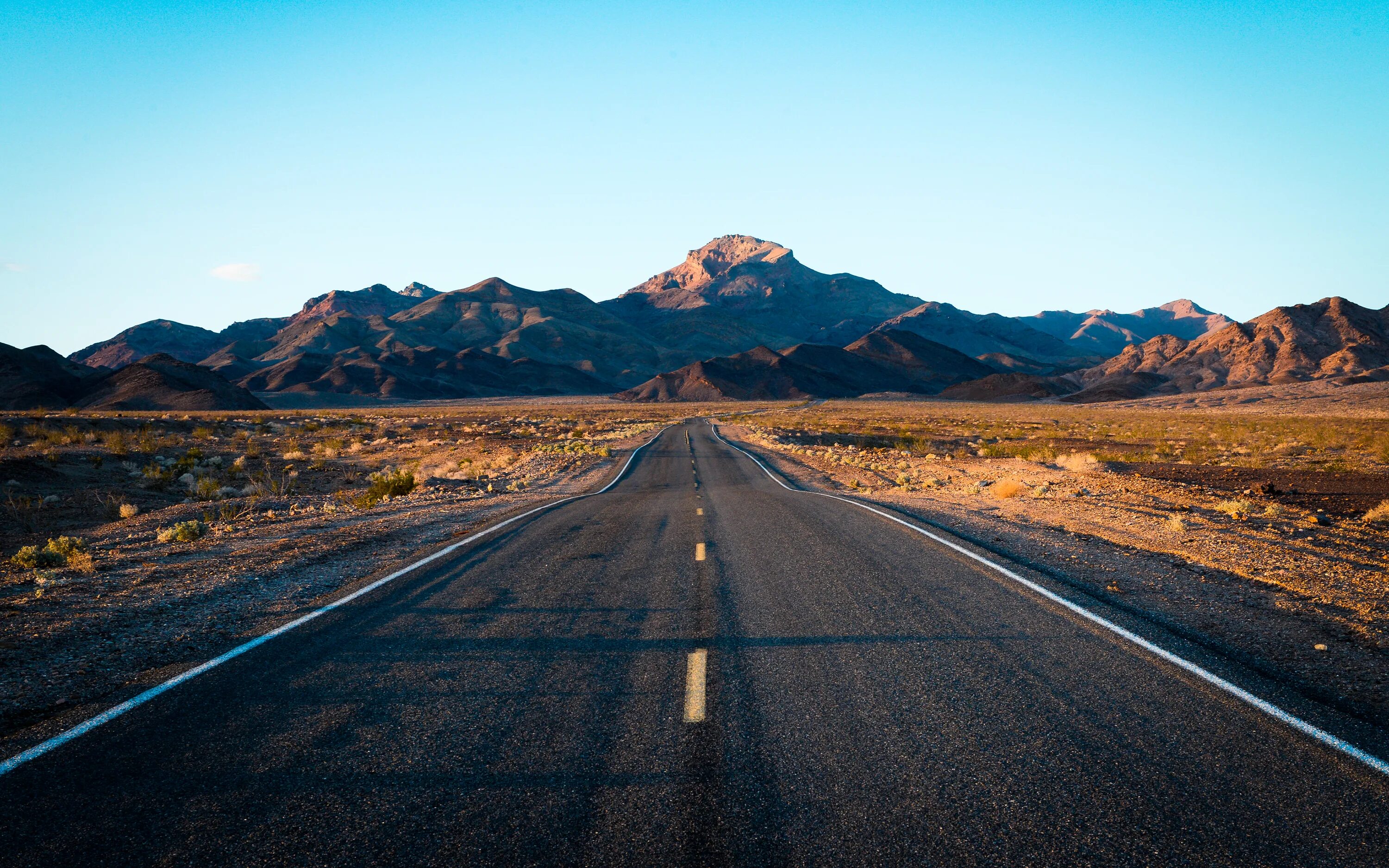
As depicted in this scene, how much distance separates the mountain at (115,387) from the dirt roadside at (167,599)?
356 feet

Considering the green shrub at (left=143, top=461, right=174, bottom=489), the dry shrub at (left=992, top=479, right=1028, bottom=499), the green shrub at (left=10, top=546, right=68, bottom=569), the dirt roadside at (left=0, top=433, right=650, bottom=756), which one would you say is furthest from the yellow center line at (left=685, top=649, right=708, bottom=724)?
the green shrub at (left=143, top=461, right=174, bottom=489)

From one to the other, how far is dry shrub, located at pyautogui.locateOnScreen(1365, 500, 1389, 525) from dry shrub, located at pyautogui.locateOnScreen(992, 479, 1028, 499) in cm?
655

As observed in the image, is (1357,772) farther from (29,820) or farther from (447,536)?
(447,536)

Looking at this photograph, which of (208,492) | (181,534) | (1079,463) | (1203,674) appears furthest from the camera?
(1079,463)

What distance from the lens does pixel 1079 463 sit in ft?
84.5

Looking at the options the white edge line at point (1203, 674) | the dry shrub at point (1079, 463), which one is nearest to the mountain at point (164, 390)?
the dry shrub at point (1079, 463)

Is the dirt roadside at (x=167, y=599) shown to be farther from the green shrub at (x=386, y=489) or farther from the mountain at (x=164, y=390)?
the mountain at (x=164, y=390)

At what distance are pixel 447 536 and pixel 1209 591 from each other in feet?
35.2

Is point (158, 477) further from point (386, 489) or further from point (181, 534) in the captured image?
point (181, 534)

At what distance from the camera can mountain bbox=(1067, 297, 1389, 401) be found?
109062 mm

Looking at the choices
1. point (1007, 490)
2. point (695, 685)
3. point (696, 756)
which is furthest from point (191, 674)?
point (1007, 490)

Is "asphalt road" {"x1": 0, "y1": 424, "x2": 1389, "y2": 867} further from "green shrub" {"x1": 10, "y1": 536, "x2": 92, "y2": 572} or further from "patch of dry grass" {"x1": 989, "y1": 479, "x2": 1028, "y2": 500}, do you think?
"patch of dry grass" {"x1": 989, "y1": 479, "x2": 1028, "y2": 500}

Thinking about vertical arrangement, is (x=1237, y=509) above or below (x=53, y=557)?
below

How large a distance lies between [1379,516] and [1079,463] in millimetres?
11038
